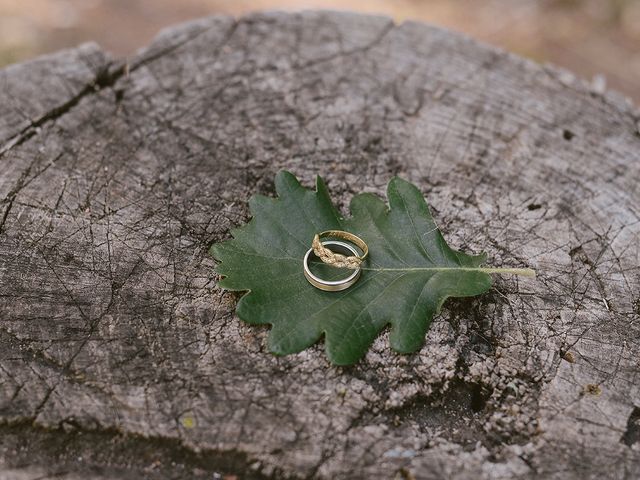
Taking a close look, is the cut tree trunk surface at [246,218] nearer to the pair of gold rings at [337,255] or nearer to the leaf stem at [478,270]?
the leaf stem at [478,270]

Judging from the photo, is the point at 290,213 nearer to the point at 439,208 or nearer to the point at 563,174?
the point at 439,208

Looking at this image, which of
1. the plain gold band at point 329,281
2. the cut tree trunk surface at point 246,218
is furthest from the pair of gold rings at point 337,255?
the cut tree trunk surface at point 246,218

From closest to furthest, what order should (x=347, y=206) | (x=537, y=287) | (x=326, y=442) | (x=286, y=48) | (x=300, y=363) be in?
(x=326, y=442), (x=300, y=363), (x=537, y=287), (x=347, y=206), (x=286, y=48)

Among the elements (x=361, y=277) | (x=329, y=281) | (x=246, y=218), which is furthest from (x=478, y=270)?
(x=246, y=218)

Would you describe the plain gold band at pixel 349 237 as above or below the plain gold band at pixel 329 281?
above

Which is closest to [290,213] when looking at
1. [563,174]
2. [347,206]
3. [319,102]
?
[347,206]

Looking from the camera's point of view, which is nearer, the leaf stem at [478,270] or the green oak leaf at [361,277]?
the green oak leaf at [361,277]

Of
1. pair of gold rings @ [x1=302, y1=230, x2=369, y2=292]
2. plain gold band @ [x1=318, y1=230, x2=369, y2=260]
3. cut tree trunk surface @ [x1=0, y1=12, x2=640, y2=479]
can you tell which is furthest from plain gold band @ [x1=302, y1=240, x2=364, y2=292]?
cut tree trunk surface @ [x1=0, y1=12, x2=640, y2=479]
